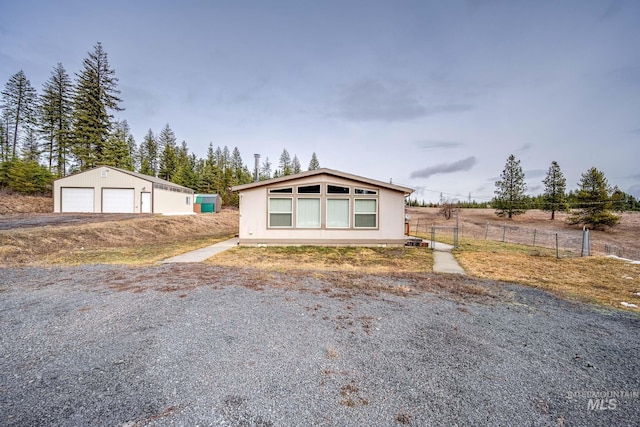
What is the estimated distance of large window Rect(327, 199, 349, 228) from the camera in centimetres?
1157

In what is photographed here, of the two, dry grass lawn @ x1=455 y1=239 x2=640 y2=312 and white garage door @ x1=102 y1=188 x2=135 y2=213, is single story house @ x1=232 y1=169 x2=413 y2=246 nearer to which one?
dry grass lawn @ x1=455 y1=239 x2=640 y2=312

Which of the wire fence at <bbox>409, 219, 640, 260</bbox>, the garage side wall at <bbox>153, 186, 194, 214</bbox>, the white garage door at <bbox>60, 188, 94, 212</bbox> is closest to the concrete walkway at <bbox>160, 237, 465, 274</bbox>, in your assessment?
the wire fence at <bbox>409, 219, 640, 260</bbox>

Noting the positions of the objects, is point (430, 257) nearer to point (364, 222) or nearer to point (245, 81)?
point (364, 222)

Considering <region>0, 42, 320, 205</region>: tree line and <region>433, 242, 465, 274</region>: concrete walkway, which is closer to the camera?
<region>433, 242, 465, 274</region>: concrete walkway

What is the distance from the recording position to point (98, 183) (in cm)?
2083

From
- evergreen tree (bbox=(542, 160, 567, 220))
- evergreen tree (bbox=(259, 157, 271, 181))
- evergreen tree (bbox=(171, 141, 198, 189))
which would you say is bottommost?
evergreen tree (bbox=(542, 160, 567, 220))

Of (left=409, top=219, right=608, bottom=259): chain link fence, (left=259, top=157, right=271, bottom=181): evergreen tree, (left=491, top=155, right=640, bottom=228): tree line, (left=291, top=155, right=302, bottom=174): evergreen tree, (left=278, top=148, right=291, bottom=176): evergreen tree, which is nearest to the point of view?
(left=409, top=219, right=608, bottom=259): chain link fence

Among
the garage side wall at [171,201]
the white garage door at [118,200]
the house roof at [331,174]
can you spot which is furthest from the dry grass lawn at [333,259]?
the garage side wall at [171,201]

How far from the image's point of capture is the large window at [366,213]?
11.6 meters

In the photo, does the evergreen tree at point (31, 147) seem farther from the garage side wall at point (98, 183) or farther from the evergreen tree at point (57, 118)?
the garage side wall at point (98, 183)

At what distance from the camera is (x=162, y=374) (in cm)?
242

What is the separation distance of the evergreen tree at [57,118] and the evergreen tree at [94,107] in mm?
1350

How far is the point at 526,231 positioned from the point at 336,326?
95.5 ft

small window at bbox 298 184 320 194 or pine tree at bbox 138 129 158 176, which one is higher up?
pine tree at bbox 138 129 158 176
